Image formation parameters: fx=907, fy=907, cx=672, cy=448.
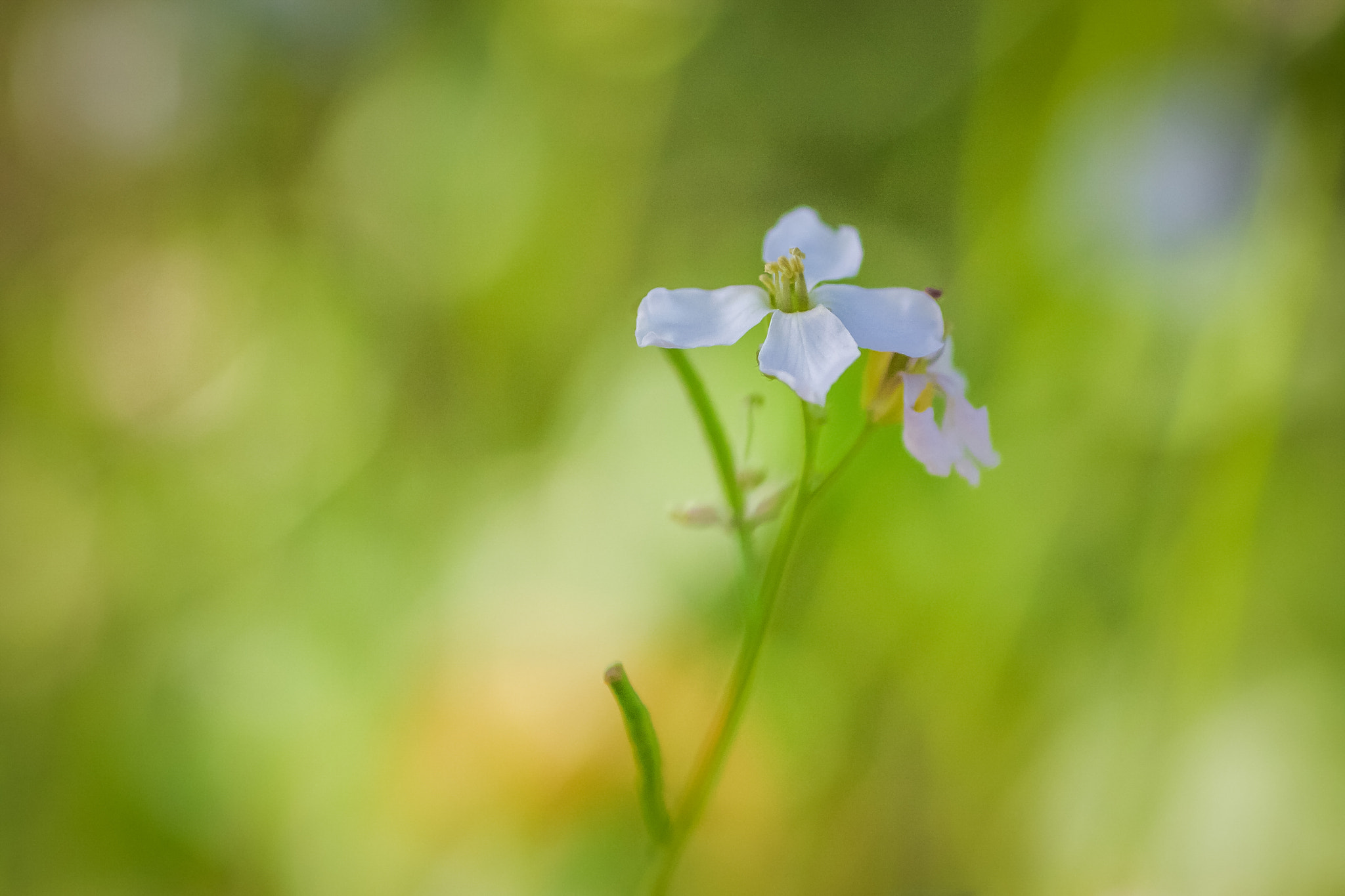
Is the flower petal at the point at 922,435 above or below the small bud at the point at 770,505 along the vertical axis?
above

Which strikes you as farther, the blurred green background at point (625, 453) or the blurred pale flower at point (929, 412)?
the blurred green background at point (625, 453)

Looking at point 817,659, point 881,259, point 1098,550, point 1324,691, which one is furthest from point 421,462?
point 1324,691

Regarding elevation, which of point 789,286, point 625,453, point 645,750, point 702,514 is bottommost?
point 645,750

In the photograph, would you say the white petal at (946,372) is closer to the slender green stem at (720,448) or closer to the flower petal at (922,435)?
the flower petal at (922,435)

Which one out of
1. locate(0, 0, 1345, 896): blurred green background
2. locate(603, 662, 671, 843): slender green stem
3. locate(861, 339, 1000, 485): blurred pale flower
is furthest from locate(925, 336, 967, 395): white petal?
locate(0, 0, 1345, 896): blurred green background

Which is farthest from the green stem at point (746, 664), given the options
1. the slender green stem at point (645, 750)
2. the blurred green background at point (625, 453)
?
the blurred green background at point (625, 453)

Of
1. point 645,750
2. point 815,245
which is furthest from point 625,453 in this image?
point 645,750

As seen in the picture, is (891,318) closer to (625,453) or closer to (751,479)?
(751,479)
